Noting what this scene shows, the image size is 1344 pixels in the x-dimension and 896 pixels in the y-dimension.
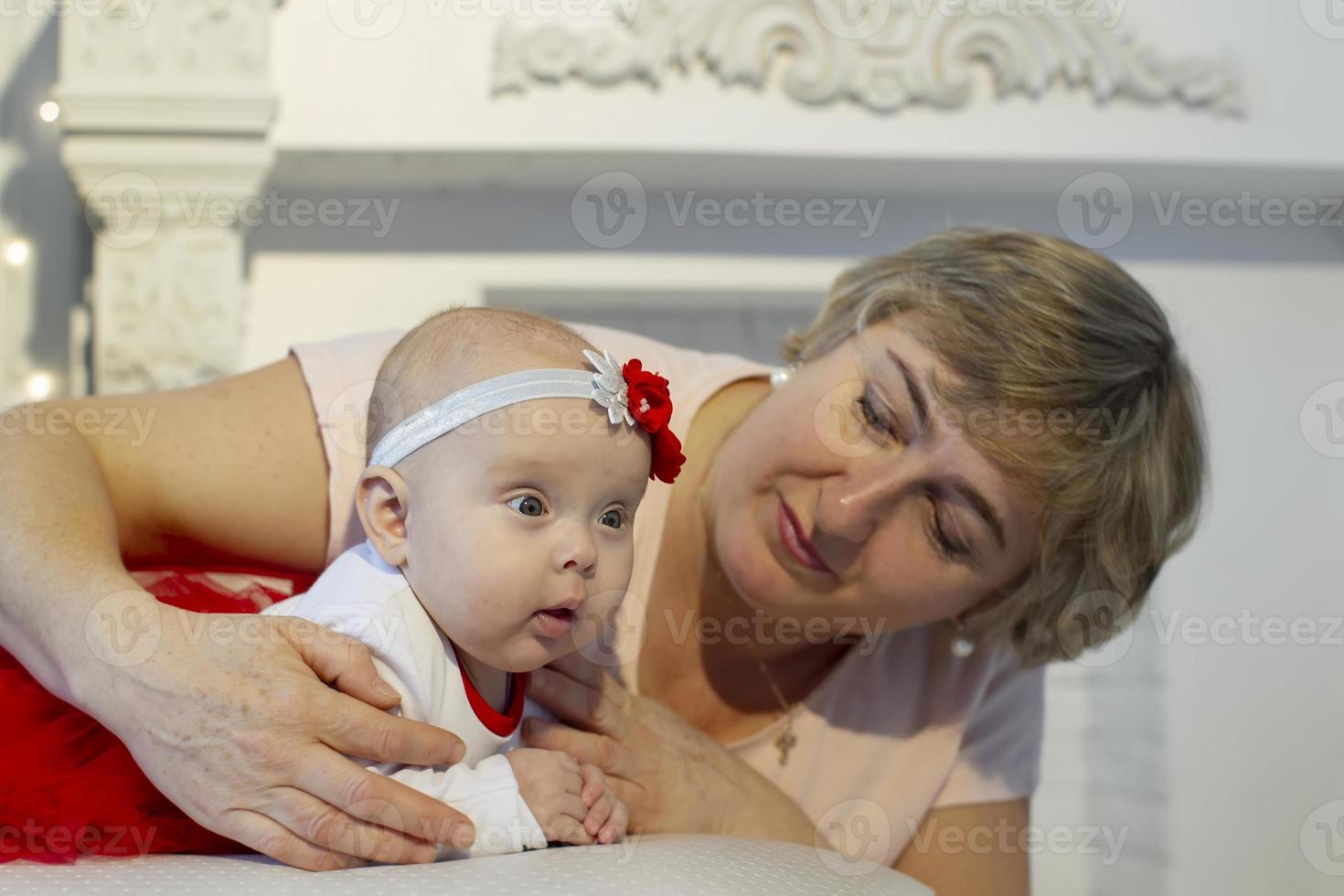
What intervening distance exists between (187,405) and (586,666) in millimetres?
542

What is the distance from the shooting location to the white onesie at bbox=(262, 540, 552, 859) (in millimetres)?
1059

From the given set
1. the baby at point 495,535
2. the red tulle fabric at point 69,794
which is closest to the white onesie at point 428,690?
the baby at point 495,535

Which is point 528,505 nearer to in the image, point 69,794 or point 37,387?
point 69,794

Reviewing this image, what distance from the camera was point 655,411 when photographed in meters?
1.09

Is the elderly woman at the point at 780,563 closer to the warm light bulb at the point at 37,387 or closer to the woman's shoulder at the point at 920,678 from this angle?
the woman's shoulder at the point at 920,678

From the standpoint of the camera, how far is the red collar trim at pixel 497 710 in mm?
1115

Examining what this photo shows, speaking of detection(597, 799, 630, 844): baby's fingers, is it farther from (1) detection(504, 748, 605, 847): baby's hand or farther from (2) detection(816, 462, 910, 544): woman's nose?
(2) detection(816, 462, 910, 544): woman's nose

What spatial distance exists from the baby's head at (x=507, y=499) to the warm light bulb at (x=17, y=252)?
1.54m

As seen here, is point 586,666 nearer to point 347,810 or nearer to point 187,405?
point 347,810

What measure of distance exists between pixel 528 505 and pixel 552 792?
265 millimetres

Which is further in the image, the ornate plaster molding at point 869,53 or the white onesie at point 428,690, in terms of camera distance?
the ornate plaster molding at point 869,53

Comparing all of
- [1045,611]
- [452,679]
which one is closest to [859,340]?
[1045,611]

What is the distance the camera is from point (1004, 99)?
2305 millimetres

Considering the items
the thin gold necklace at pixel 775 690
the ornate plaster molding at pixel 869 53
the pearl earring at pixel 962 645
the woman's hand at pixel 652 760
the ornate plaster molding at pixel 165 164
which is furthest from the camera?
the ornate plaster molding at pixel 869 53
